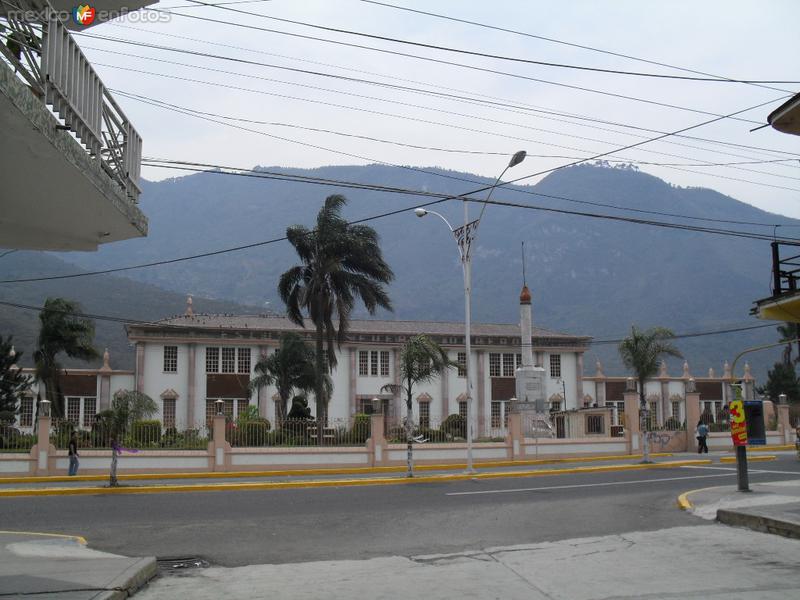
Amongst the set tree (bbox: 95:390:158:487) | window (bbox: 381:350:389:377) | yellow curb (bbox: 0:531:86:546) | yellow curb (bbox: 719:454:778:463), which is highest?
window (bbox: 381:350:389:377)

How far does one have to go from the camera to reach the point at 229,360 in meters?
53.6

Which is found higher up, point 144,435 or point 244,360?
point 244,360

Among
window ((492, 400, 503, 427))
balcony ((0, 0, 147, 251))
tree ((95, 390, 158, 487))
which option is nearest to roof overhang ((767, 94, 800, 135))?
balcony ((0, 0, 147, 251))

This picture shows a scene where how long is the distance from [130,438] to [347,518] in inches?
704

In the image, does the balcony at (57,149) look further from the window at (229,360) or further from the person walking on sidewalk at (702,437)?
the window at (229,360)

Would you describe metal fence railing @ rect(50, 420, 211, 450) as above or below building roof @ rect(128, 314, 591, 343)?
below

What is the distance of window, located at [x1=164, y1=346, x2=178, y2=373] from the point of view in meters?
52.4

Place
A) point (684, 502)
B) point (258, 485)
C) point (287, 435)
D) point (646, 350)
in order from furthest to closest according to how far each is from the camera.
A: point (646, 350), point (287, 435), point (258, 485), point (684, 502)

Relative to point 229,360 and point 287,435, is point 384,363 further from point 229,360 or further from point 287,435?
point 287,435

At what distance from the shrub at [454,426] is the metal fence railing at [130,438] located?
38.2ft

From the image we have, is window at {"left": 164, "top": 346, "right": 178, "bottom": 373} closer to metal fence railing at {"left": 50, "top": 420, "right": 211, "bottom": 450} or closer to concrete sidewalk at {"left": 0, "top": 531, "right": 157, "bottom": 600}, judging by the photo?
metal fence railing at {"left": 50, "top": 420, "right": 211, "bottom": 450}

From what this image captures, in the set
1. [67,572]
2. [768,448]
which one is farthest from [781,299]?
[768,448]

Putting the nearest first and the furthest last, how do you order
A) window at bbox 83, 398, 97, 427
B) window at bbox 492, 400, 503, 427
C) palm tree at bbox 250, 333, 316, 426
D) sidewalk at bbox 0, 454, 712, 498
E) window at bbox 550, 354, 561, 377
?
sidewalk at bbox 0, 454, 712, 498 < palm tree at bbox 250, 333, 316, 426 < window at bbox 83, 398, 97, 427 < window at bbox 492, 400, 503, 427 < window at bbox 550, 354, 561, 377

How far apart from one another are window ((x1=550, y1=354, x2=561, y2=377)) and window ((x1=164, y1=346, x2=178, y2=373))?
26006mm
